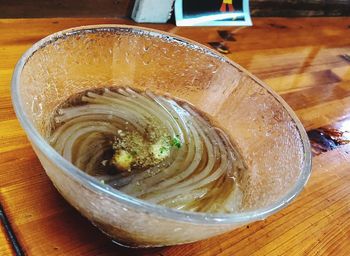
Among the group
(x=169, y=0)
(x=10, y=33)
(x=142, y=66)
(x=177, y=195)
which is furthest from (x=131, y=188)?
(x=169, y=0)

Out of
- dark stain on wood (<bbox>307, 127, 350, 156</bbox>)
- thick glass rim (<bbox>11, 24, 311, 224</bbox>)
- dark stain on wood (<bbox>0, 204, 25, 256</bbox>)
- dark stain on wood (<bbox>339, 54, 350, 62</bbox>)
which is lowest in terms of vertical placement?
dark stain on wood (<bbox>339, 54, 350, 62</bbox>)

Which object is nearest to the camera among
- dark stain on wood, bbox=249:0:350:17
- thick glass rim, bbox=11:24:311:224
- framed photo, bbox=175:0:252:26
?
thick glass rim, bbox=11:24:311:224

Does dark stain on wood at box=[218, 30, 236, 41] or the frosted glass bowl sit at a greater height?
the frosted glass bowl

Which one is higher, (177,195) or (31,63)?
(31,63)

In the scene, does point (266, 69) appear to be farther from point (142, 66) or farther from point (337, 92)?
point (142, 66)

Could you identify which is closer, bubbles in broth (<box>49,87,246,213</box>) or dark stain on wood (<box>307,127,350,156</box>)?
bubbles in broth (<box>49,87,246,213</box>)

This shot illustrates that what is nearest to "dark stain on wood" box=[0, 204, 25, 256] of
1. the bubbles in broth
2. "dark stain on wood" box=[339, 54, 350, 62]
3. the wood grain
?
the wood grain

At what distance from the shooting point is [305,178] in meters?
0.65

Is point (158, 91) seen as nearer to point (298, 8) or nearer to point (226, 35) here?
point (226, 35)

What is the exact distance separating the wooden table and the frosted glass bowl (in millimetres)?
68

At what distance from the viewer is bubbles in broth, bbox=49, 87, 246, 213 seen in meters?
0.67

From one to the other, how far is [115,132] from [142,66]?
10.3 inches

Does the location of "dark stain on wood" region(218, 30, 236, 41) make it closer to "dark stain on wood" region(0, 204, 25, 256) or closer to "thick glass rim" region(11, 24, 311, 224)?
"thick glass rim" region(11, 24, 311, 224)

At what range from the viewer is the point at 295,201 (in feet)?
2.90
